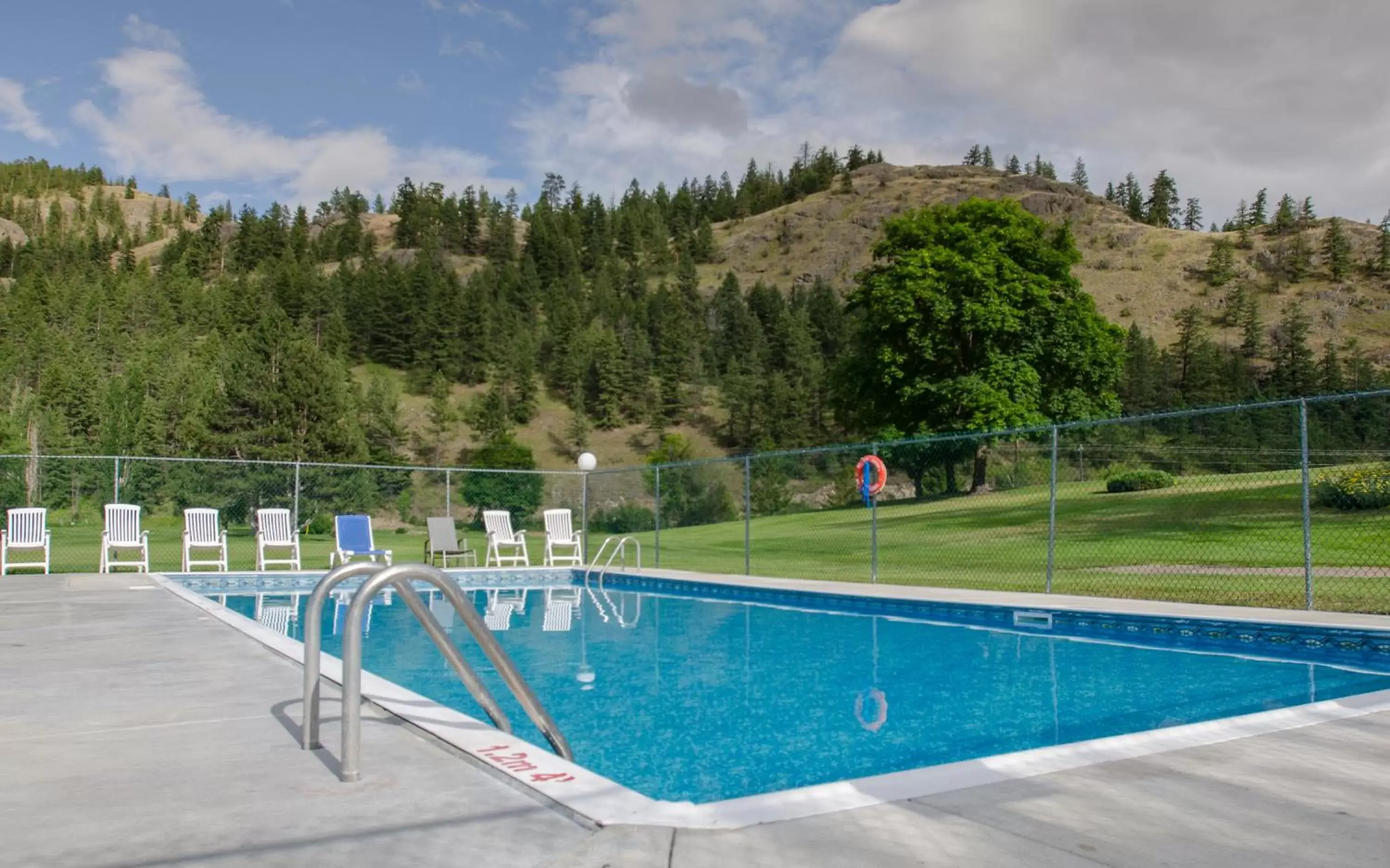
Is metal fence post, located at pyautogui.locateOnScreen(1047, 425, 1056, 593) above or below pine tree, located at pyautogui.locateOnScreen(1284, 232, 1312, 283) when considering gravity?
below

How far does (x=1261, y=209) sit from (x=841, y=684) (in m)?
110

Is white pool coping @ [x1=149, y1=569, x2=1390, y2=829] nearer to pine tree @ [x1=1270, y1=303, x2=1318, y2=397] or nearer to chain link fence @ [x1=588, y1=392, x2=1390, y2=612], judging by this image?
chain link fence @ [x1=588, y1=392, x2=1390, y2=612]

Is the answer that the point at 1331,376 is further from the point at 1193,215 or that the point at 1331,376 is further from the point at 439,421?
the point at 1193,215

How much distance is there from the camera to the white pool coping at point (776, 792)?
8.13 feet

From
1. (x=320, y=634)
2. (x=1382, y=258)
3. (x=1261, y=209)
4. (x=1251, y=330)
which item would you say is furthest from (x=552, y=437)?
(x=1261, y=209)

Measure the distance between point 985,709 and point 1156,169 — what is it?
119950 millimetres

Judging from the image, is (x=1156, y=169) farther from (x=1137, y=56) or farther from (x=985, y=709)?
(x=985, y=709)

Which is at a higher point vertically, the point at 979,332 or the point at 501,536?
the point at 979,332

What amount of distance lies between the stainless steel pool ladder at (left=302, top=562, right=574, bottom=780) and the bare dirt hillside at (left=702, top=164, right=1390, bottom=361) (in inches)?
2511

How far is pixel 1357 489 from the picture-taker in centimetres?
1383

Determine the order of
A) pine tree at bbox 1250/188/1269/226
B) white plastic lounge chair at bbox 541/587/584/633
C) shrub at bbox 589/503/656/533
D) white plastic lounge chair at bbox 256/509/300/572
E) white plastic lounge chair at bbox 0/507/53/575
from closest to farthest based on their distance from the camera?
white plastic lounge chair at bbox 541/587/584/633 → white plastic lounge chair at bbox 0/507/53/575 → white plastic lounge chair at bbox 256/509/300/572 → shrub at bbox 589/503/656/533 → pine tree at bbox 1250/188/1269/226

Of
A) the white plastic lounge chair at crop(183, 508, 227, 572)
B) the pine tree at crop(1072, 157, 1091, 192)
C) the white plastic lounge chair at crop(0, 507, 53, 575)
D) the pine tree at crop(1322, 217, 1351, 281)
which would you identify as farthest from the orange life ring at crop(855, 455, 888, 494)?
the pine tree at crop(1072, 157, 1091, 192)

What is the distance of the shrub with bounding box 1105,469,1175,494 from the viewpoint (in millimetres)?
18969

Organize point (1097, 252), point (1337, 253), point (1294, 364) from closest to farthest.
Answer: point (1294, 364) < point (1337, 253) < point (1097, 252)
